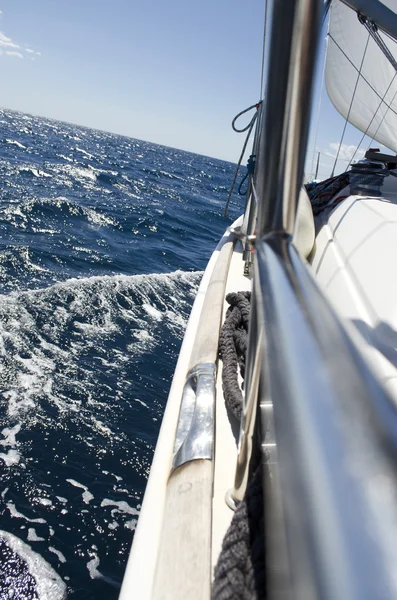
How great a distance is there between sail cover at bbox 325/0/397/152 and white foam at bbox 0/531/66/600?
434 centimetres

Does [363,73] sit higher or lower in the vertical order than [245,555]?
higher

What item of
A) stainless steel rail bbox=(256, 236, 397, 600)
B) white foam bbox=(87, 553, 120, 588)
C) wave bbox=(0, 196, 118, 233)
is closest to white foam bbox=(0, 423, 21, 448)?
white foam bbox=(87, 553, 120, 588)

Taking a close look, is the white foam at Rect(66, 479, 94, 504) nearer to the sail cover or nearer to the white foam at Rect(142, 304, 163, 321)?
the white foam at Rect(142, 304, 163, 321)

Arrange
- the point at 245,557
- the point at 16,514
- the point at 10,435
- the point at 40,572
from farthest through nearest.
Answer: the point at 10,435, the point at 16,514, the point at 40,572, the point at 245,557

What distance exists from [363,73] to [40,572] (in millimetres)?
5346

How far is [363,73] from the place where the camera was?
14.5 feet

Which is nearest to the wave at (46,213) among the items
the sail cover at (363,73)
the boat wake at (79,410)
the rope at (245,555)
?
the boat wake at (79,410)

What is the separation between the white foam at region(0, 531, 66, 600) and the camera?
1954 millimetres

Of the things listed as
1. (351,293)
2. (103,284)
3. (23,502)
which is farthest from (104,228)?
(351,293)

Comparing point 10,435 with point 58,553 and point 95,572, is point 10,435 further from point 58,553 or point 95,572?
point 95,572

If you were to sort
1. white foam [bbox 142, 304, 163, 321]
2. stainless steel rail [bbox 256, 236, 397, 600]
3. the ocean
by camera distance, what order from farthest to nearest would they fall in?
1. white foam [bbox 142, 304, 163, 321]
2. the ocean
3. stainless steel rail [bbox 256, 236, 397, 600]

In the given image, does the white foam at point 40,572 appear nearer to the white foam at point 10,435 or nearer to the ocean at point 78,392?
the ocean at point 78,392

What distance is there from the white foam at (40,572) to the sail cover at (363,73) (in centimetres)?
434

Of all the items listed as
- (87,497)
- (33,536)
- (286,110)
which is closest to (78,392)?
(87,497)
